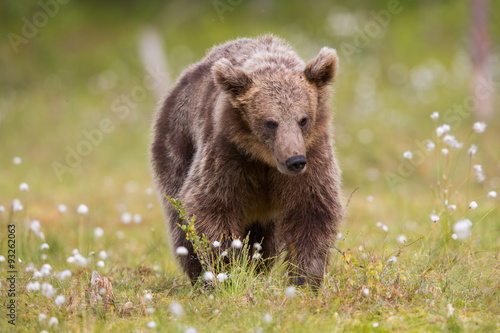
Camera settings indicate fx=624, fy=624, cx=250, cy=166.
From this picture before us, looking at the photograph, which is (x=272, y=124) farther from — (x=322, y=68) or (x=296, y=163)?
(x=322, y=68)

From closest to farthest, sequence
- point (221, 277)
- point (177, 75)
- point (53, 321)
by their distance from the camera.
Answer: point (53, 321) < point (221, 277) < point (177, 75)

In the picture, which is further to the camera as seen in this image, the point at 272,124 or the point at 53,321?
the point at 272,124

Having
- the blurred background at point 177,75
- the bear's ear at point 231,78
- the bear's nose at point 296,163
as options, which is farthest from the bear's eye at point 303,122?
the blurred background at point 177,75

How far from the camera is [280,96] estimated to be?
15.6 ft

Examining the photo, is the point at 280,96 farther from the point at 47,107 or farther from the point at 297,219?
the point at 47,107

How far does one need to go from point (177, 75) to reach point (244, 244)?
1329cm

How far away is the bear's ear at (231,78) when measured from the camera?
4844 millimetres

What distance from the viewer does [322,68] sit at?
16.3 feet

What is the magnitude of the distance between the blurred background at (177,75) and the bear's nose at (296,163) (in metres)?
4.88

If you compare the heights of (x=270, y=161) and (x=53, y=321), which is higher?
(x=270, y=161)

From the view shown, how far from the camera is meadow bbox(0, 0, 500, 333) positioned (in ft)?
13.1

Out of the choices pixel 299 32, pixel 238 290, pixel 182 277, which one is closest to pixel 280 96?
pixel 238 290

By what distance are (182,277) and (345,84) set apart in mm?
12290

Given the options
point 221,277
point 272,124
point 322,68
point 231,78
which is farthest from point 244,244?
point 322,68
